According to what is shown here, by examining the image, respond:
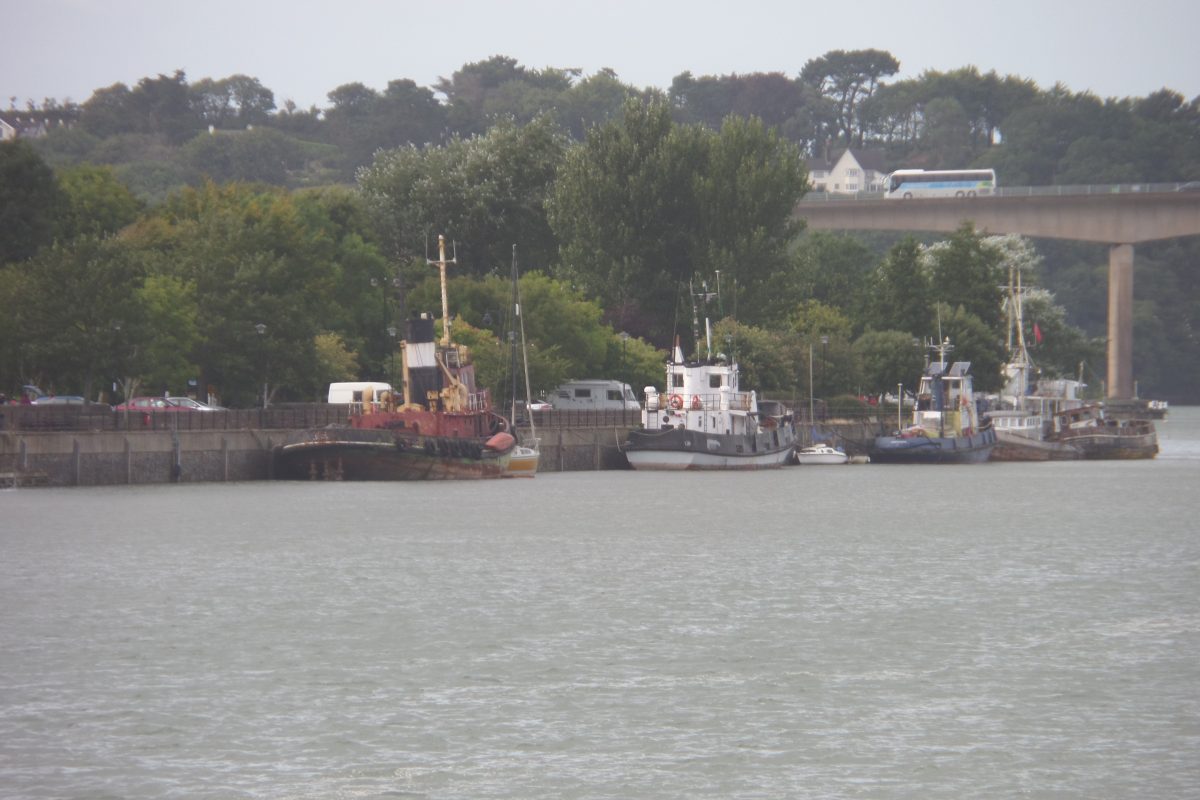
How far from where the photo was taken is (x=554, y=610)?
3806 cm

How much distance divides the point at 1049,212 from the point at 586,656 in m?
114

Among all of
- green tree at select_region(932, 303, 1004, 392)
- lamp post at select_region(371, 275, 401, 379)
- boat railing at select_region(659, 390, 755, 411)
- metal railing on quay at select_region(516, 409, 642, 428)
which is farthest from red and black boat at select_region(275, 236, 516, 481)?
green tree at select_region(932, 303, 1004, 392)

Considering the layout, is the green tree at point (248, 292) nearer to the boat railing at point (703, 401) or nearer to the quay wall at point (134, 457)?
the quay wall at point (134, 457)

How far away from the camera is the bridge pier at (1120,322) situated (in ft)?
488

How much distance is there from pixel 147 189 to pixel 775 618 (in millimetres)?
171967

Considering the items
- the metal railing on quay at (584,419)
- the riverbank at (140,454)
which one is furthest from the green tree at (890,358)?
the riverbank at (140,454)

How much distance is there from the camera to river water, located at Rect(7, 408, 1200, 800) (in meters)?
23.7

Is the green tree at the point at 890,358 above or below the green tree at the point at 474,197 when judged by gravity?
below

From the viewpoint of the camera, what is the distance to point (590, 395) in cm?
10744

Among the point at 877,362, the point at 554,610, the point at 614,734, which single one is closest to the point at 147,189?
the point at 877,362

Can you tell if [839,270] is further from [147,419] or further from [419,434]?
[147,419]

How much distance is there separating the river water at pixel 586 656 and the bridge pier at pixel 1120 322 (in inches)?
3651

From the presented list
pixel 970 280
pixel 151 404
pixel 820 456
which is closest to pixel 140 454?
pixel 151 404

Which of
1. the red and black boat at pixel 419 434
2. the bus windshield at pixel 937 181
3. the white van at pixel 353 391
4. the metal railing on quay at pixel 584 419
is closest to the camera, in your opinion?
the red and black boat at pixel 419 434
